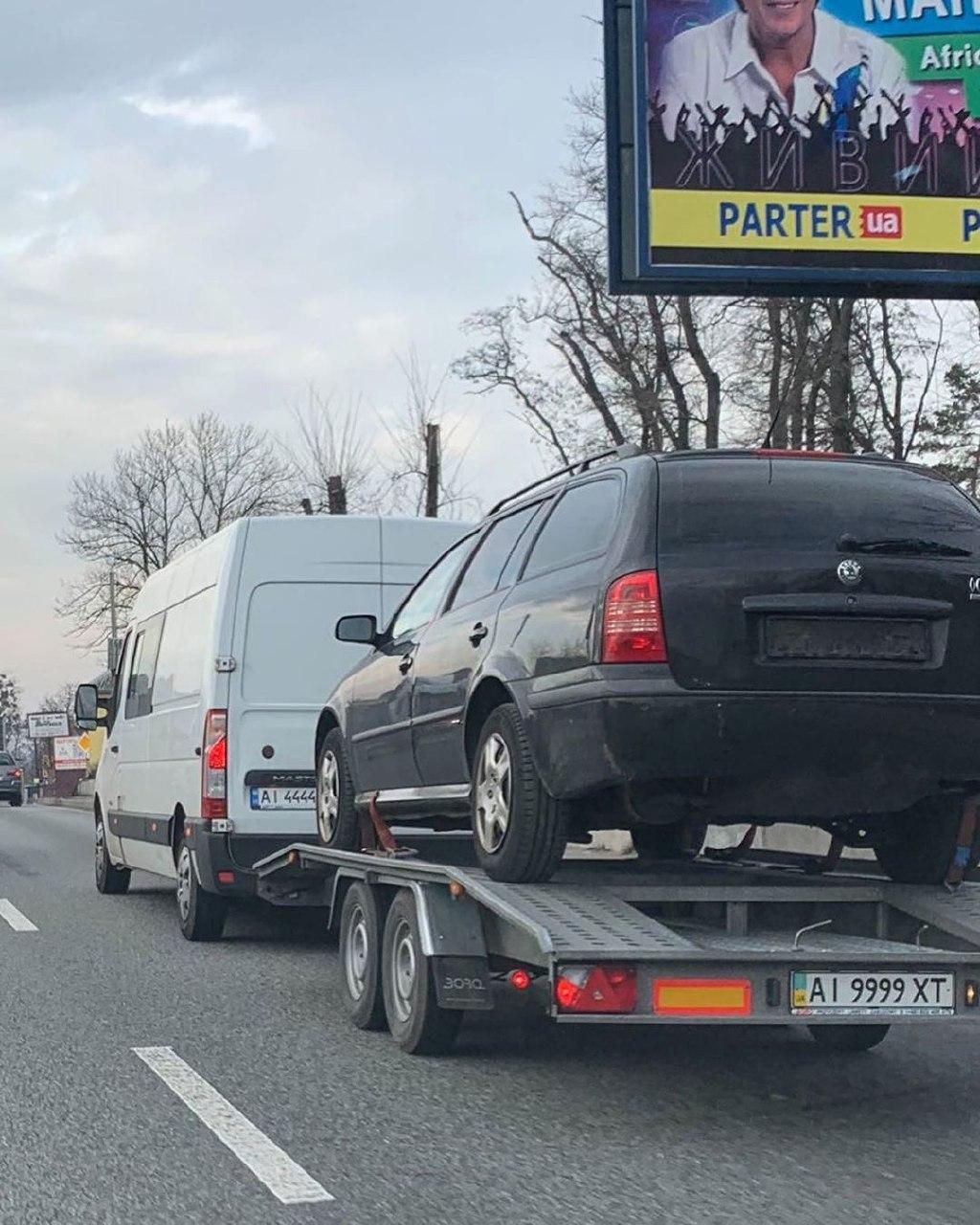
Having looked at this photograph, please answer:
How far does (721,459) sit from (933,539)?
78 centimetres

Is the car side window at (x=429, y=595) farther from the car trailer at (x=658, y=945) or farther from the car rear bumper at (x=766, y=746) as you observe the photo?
the car rear bumper at (x=766, y=746)

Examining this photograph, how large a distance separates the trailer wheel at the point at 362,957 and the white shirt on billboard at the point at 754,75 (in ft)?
32.8

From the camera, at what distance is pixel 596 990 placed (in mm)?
5707

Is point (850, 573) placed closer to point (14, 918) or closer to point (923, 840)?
point (923, 840)

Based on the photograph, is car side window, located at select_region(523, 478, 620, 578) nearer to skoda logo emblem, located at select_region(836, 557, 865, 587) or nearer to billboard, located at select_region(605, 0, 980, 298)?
A: skoda logo emblem, located at select_region(836, 557, 865, 587)

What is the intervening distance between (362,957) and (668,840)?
142cm

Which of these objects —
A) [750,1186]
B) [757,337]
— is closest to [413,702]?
[750,1186]

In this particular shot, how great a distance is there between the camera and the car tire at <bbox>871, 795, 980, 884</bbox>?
690 cm

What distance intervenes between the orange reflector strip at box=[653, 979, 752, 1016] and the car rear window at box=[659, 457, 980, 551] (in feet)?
4.75

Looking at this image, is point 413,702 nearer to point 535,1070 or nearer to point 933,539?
point 535,1070

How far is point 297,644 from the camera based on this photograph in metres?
10.8

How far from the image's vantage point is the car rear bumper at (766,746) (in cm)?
607

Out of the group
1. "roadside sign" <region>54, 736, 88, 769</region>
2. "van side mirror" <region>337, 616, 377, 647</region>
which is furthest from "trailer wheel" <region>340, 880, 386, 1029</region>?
"roadside sign" <region>54, 736, 88, 769</region>

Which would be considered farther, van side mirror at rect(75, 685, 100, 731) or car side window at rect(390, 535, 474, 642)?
van side mirror at rect(75, 685, 100, 731)
